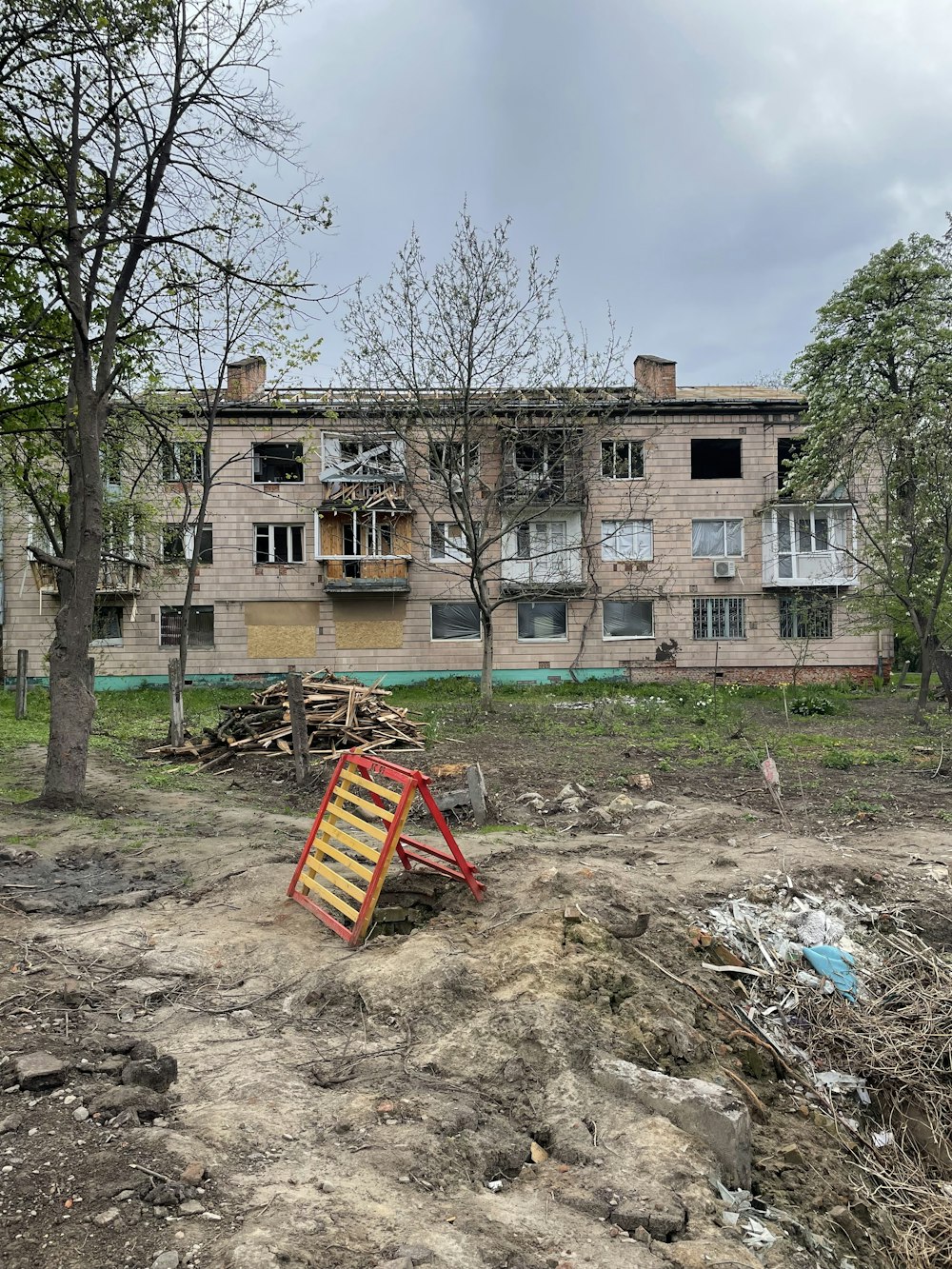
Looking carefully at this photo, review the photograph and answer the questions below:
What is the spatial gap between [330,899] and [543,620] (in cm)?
2310

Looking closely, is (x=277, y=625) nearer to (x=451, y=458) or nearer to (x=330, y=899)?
(x=451, y=458)

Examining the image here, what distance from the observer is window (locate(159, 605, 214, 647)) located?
91.8 ft

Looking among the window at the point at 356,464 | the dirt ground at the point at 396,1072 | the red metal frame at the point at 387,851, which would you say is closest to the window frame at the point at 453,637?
the window at the point at 356,464

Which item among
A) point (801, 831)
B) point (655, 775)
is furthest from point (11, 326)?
point (801, 831)

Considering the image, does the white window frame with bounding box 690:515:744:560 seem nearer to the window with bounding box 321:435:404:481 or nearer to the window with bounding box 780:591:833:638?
the window with bounding box 780:591:833:638

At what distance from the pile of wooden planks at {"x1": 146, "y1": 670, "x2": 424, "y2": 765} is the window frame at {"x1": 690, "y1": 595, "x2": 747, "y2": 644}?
49.7 ft

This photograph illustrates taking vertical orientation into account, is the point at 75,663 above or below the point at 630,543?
below

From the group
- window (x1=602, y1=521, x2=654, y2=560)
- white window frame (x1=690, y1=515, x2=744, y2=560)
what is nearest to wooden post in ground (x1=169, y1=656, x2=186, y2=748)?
window (x1=602, y1=521, x2=654, y2=560)

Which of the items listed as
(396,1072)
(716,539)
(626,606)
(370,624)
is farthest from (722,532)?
(396,1072)

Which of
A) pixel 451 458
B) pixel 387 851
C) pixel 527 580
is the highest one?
pixel 451 458

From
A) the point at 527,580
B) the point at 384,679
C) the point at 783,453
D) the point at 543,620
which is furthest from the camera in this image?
the point at 783,453

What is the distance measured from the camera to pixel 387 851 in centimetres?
521

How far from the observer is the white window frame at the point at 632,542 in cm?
2791

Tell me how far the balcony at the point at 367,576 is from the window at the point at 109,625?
7.37 meters
